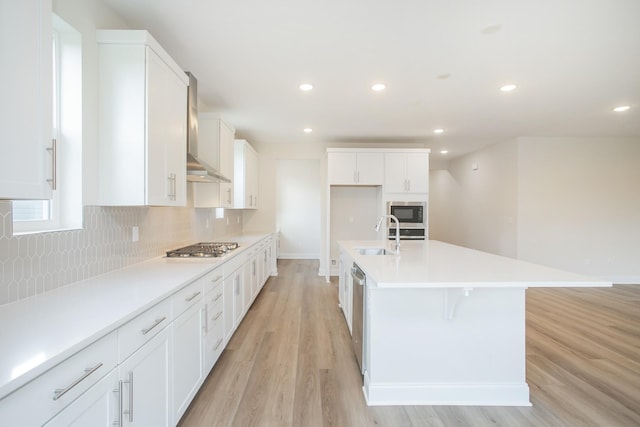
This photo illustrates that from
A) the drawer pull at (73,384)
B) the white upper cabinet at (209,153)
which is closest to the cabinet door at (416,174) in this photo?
the white upper cabinet at (209,153)

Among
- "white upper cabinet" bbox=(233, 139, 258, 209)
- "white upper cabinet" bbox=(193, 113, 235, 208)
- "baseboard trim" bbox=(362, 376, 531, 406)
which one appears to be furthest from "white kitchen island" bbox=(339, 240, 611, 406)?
"white upper cabinet" bbox=(233, 139, 258, 209)

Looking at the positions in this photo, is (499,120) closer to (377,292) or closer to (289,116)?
(289,116)

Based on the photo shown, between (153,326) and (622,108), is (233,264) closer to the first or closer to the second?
(153,326)

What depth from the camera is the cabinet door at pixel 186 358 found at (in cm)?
167

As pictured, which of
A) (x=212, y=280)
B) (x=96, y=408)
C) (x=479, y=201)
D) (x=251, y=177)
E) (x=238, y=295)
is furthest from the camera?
(x=479, y=201)

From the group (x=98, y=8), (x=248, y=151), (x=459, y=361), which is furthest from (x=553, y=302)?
(x=98, y=8)

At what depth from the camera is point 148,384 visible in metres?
1.39

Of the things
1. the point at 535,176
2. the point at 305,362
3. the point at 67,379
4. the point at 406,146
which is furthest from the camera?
the point at 406,146

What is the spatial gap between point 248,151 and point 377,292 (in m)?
3.54

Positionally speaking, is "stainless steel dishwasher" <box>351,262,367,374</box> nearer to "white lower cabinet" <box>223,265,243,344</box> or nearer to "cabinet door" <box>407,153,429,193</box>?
"white lower cabinet" <box>223,265,243,344</box>

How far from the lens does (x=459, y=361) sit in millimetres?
2062

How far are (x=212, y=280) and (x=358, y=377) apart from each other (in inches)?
53.4

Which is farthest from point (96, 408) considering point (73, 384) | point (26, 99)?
point (26, 99)

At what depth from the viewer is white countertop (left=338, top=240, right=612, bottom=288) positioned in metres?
1.62
